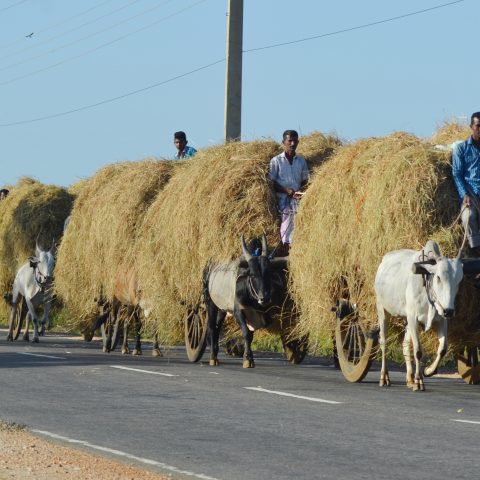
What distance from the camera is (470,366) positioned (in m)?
15.8

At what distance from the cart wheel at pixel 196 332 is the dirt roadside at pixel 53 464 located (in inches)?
349

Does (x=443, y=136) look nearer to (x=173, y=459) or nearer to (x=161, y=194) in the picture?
(x=161, y=194)

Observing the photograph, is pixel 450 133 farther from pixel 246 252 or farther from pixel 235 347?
pixel 235 347

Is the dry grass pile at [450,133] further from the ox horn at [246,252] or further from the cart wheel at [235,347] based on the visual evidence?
the cart wheel at [235,347]

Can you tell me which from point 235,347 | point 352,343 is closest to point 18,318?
point 235,347

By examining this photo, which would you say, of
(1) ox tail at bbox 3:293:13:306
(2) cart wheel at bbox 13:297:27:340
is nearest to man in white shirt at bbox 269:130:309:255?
(2) cart wheel at bbox 13:297:27:340

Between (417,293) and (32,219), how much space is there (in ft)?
45.2

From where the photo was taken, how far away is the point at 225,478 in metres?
8.72

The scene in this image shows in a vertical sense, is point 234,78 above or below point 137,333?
above

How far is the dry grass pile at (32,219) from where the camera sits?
2680 cm

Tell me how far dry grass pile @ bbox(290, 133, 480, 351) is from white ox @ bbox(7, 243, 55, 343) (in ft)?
29.1

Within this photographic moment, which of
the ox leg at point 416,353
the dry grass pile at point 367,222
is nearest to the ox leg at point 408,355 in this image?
the ox leg at point 416,353

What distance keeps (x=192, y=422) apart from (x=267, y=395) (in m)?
2.43

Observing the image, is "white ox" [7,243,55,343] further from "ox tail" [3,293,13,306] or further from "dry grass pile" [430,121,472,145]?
"dry grass pile" [430,121,472,145]
